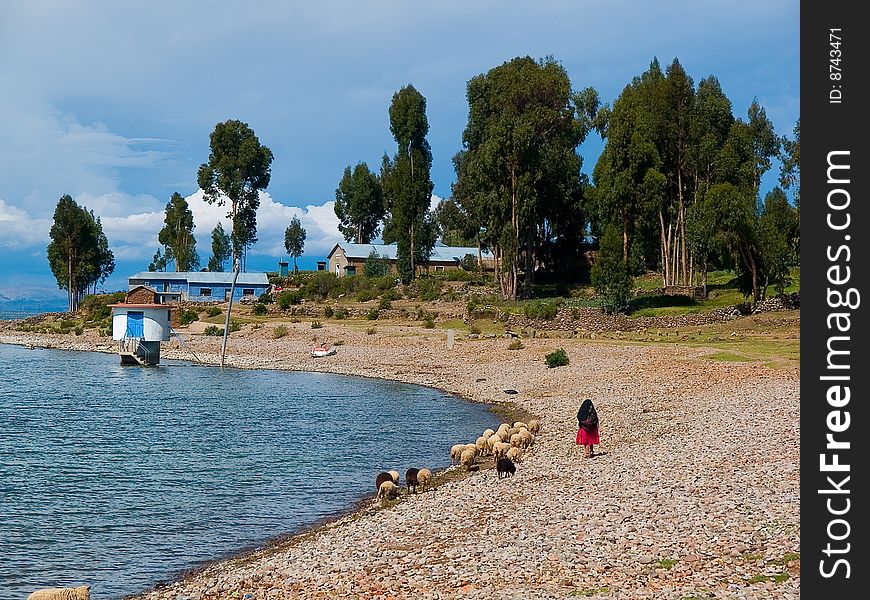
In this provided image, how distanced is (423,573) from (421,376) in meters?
38.6

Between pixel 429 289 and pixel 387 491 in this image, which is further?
pixel 429 289

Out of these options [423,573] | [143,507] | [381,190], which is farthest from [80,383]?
[381,190]

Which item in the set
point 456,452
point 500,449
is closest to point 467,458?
point 500,449

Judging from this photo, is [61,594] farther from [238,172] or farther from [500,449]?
[238,172]

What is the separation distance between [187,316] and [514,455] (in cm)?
7237

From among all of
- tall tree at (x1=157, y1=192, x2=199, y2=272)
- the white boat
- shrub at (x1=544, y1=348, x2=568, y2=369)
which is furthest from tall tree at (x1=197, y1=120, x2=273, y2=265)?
shrub at (x1=544, y1=348, x2=568, y2=369)

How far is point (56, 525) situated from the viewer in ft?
63.0

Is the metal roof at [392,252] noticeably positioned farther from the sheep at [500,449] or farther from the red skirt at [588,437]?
the red skirt at [588,437]

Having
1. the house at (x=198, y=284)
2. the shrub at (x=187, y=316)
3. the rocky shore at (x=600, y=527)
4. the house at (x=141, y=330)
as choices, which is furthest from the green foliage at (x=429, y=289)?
the rocky shore at (x=600, y=527)

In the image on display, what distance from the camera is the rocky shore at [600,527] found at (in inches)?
462

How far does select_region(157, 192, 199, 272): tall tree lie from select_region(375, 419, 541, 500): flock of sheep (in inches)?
4647

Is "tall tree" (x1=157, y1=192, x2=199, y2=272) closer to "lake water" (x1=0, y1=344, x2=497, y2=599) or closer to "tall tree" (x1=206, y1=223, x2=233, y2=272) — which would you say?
"tall tree" (x1=206, y1=223, x2=233, y2=272)

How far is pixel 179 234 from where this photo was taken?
456ft

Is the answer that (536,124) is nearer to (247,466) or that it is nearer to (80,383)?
(80,383)
